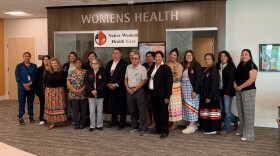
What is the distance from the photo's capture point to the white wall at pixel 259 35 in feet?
18.2

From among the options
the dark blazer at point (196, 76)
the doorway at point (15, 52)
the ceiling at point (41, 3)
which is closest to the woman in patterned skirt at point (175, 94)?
the dark blazer at point (196, 76)

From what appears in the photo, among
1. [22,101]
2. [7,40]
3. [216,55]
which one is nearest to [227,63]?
[216,55]

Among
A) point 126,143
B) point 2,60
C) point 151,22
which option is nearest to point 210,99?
point 126,143

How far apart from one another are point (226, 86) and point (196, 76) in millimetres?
542

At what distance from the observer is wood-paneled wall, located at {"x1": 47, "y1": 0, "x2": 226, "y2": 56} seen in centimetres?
564

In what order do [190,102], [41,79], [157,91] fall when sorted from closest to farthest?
[157,91], [190,102], [41,79]

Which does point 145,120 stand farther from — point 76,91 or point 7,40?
point 7,40

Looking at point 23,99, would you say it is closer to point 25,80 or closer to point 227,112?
point 25,80

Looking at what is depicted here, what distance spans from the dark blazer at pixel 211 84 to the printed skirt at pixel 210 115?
12 centimetres

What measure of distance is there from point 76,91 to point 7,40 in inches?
192

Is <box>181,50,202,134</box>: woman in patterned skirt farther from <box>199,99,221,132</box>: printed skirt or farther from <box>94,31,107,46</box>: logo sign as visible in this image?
<box>94,31,107,46</box>: logo sign

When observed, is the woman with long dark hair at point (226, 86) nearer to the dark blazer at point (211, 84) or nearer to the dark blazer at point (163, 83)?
the dark blazer at point (211, 84)

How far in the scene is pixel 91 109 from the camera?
5473 millimetres

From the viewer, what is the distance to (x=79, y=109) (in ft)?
18.8
